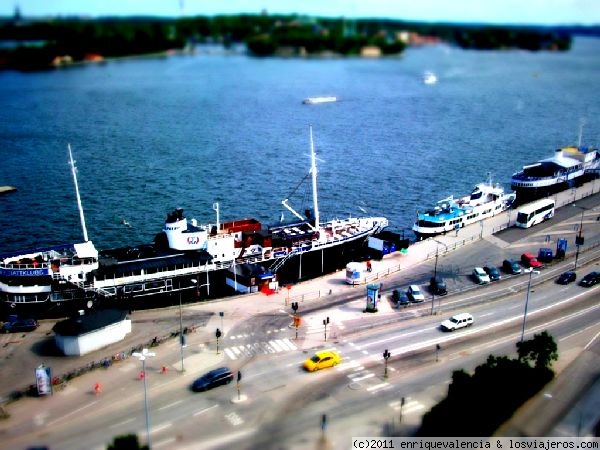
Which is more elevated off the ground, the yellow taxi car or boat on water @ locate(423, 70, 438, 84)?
boat on water @ locate(423, 70, 438, 84)

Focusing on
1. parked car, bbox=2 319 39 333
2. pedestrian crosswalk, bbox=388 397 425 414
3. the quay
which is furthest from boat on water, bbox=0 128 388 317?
pedestrian crosswalk, bbox=388 397 425 414

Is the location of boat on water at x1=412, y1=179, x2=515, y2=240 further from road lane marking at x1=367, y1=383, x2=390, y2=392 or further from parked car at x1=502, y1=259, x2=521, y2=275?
road lane marking at x1=367, y1=383, x2=390, y2=392

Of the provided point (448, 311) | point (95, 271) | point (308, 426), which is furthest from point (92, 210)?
point (308, 426)

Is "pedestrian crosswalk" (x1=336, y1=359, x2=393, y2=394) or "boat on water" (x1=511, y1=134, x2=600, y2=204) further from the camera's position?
"boat on water" (x1=511, y1=134, x2=600, y2=204)

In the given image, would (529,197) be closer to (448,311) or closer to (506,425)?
(448,311)

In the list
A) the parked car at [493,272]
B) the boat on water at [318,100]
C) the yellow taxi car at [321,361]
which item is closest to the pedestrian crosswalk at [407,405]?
the yellow taxi car at [321,361]

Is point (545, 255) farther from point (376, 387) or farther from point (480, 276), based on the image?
point (376, 387)
